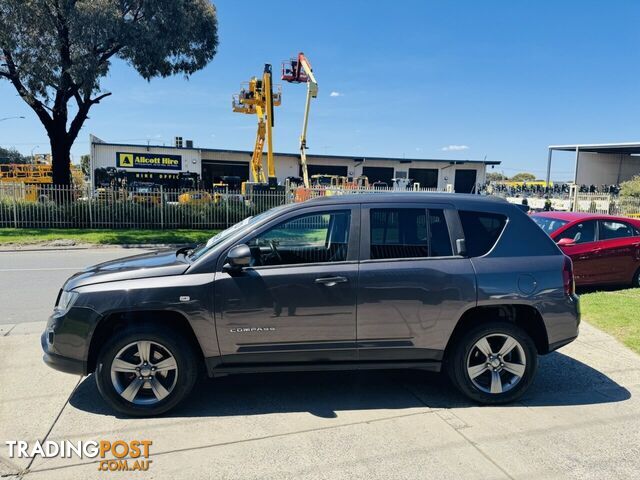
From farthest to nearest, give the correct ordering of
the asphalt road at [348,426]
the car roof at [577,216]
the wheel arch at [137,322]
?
the car roof at [577,216] < the wheel arch at [137,322] < the asphalt road at [348,426]

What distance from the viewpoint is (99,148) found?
37844 mm

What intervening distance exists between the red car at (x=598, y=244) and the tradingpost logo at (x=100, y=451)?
7.13m

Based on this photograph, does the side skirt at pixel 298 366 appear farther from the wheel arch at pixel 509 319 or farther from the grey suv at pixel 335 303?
the wheel arch at pixel 509 319

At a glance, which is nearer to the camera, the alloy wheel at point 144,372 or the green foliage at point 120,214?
the alloy wheel at point 144,372

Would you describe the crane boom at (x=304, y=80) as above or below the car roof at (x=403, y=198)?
above

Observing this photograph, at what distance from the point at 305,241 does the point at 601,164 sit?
6369cm

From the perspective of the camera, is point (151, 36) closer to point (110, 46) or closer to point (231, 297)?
point (110, 46)

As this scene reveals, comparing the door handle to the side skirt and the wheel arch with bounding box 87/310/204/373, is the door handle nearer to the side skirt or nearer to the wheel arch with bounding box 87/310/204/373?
the side skirt

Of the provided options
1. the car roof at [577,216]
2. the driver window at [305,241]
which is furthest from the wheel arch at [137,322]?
the car roof at [577,216]

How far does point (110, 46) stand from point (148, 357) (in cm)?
1663

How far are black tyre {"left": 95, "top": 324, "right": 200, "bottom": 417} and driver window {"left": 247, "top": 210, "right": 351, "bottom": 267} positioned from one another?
3.01 ft

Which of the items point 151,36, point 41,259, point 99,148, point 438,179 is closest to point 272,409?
point 41,259

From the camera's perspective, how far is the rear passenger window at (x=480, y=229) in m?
3.93

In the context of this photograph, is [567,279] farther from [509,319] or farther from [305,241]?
[305,241]
